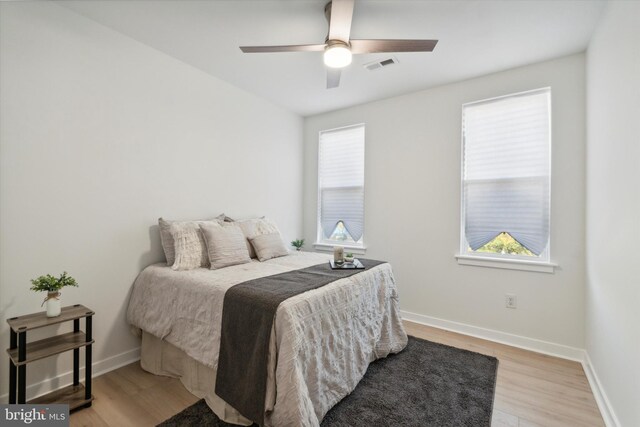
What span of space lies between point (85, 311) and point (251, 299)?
3.91ft

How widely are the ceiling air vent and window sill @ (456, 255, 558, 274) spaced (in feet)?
6.74

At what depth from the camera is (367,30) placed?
2.24m

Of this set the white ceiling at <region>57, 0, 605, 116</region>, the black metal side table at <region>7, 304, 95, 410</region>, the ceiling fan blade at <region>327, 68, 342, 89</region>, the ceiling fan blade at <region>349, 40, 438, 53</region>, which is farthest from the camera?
the ceiling fan blade at <region>327, 68, 342, 89</region>

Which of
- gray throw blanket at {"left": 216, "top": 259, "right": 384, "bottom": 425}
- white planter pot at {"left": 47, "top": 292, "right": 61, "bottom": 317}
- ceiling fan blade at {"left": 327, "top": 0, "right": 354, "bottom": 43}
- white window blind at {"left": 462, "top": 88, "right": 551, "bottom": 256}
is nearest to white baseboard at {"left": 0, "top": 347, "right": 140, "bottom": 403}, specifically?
white planter pot at {"left": 47, "top": 292, "right": 61, "bottom": 317}

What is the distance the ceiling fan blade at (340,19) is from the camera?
1.64m

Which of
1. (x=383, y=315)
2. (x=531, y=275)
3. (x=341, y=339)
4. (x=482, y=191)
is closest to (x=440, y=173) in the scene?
(x=482, y=191)

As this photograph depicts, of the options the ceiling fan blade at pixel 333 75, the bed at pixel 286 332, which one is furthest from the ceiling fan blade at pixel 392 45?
the bed at pixel 286 332

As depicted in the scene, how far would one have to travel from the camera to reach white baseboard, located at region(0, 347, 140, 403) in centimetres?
192

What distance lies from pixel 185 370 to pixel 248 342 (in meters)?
0.87

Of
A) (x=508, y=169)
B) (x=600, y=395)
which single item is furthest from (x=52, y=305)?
(x=508, y=169)

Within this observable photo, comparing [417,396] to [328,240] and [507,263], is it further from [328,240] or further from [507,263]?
[328,240]

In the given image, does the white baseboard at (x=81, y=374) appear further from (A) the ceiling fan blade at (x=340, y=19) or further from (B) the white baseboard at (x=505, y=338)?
(A) the ceiling fan blade at (x=340, y=19)

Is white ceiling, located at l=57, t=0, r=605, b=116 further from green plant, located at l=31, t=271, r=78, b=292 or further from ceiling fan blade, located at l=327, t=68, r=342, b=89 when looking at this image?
green plant, located at l=31, t=271, r=78, b=292

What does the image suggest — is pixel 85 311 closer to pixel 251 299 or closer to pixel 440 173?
pixel 251 299
